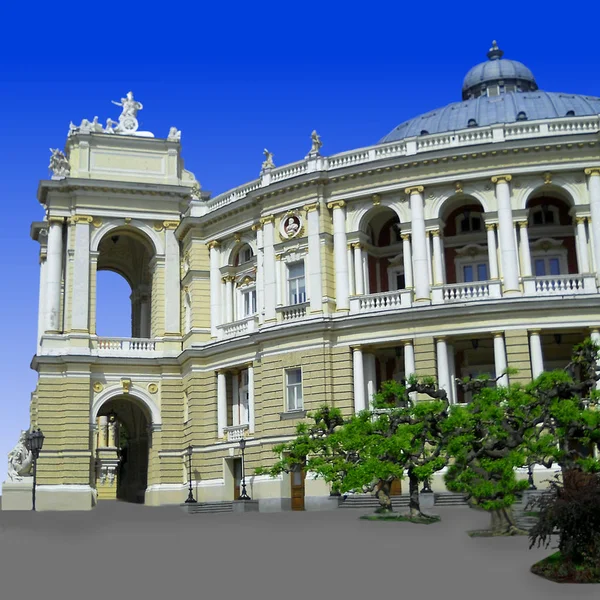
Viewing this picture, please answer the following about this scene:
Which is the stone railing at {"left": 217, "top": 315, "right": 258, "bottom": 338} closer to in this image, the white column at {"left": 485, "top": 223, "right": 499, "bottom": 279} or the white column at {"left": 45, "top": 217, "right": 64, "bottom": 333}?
the white column at {"left": 45, "top": 217, "right": 64, "bottom": 333}

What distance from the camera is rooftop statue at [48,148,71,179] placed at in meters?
53.3

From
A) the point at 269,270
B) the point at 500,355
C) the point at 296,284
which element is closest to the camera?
the point at 500,355

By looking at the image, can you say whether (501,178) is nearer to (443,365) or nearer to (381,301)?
(381,301)

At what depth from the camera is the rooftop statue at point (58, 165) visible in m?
53.3

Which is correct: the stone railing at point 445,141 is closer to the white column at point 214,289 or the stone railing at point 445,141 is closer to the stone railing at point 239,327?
the white column at point 214,289

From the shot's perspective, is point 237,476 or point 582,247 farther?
point 237,476

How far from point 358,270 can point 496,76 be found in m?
22.3

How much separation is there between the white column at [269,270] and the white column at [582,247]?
14.1 metres

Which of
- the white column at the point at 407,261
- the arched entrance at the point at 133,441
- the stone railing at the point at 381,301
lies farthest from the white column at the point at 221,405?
the white column at the point at 407,261

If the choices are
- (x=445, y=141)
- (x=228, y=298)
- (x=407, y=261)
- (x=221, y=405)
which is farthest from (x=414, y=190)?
(x=221, y=405)

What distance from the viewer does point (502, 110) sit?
2064 inches

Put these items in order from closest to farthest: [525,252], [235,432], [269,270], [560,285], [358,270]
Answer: [560,285]
[525,252]
[358,270]
[269,270]
[235,432]

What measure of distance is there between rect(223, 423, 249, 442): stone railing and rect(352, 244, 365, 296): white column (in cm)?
891

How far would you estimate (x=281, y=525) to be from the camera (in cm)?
3278
